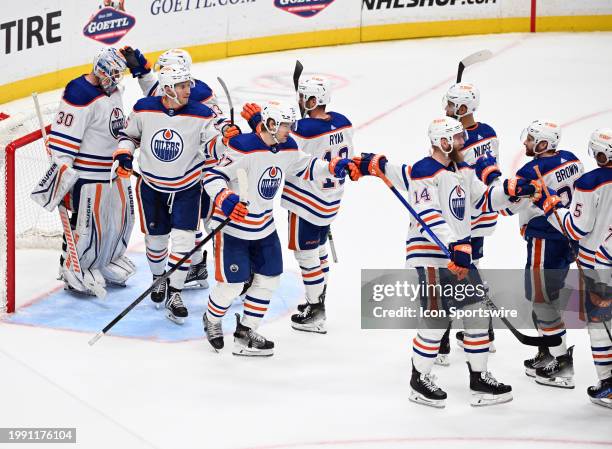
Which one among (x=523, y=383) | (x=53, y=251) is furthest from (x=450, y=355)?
(x=53, y=251)

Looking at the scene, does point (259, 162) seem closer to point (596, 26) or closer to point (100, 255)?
point (100, 255)

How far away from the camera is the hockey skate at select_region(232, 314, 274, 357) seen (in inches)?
247

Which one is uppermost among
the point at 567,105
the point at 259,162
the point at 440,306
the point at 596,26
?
the point at 596,26

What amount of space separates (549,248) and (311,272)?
1.38 meters

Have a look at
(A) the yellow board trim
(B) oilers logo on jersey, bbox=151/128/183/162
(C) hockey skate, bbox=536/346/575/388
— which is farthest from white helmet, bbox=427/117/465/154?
(A) the yellow board trim

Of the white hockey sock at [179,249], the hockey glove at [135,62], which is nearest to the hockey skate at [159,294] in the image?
the white hockey sock at [179,249]

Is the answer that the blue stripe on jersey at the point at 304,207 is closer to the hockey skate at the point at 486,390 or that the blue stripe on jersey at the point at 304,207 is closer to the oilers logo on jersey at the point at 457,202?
the oilers logo on jersey at the point at 457,202

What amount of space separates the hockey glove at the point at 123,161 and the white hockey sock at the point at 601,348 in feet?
8.31

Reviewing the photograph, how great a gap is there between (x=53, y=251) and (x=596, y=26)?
24.1 feet

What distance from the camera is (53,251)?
25.5ft

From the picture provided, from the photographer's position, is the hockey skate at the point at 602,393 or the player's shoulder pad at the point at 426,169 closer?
the player's shoulder pad at the point at 426,169

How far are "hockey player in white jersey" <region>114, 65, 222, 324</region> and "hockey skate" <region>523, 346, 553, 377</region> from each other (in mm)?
1931

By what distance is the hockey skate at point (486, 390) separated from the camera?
18.9ft

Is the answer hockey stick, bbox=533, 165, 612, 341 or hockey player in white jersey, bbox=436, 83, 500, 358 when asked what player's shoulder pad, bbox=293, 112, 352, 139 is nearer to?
hockey player in white jersey, bbox=436, 83, 500, 358
